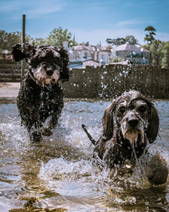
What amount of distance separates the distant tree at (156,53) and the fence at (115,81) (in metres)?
→ 83.2

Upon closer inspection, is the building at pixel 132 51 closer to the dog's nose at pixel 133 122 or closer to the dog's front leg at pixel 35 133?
the dog's front leg at pixel 35 133

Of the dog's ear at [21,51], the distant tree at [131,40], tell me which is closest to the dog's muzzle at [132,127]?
the dog's ear at [21,51]

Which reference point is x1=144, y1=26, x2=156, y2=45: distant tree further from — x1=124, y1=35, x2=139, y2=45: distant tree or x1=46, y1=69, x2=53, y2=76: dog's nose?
x1=46, y1=69, x2=53, y2=76: dog's nose

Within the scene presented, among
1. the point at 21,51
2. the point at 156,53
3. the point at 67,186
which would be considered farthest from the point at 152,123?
the point at 156,53

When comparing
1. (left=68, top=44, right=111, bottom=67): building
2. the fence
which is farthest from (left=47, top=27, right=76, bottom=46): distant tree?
the fence

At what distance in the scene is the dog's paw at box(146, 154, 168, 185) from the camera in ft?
11.8

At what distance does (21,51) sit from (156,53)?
10859 centimetres

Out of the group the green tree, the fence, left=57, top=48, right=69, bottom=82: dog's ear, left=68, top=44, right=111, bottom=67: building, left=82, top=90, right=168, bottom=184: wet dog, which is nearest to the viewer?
left=82, top=90, right=168, bottom=184: wet dog

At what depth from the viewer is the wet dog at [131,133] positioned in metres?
3.50

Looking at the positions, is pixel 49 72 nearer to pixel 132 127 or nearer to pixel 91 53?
pixel 132 127

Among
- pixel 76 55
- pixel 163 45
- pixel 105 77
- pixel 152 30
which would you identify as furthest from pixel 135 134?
pixel 152 30

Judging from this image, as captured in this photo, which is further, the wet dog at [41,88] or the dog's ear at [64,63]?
the dog's ear at [64,63]

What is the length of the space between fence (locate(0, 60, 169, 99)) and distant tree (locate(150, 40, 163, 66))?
3274 inches

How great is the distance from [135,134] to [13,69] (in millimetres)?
24664
